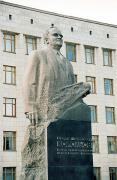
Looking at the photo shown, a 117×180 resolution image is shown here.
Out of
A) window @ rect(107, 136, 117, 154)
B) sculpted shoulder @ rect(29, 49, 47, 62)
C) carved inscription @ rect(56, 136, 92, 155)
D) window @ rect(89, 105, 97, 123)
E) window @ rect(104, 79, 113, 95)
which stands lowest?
carved inscription @ rect(56, 136, 92, 155)

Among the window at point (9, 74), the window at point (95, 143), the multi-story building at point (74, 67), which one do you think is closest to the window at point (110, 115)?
the multi-story building at point (74, 67)

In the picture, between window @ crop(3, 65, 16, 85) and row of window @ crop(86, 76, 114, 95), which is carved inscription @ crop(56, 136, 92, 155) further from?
row of window @ crop(86, 76, 114, 95)

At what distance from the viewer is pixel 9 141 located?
3666cm

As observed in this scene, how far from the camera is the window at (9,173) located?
35688mm

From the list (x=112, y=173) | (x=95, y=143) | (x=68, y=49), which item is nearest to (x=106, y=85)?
(x=68, y=49)

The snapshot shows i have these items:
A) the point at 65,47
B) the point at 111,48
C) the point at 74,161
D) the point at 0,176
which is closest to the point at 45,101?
the point at 74,161

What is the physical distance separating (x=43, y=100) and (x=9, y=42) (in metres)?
26.5

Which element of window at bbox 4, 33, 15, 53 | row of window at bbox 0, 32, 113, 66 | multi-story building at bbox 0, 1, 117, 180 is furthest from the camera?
row of window at bbox 0, 32, 113, 66

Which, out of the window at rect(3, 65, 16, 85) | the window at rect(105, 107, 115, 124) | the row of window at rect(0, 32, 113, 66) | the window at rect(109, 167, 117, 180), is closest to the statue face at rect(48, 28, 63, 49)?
the window at rect(3, 65, 16, 85)

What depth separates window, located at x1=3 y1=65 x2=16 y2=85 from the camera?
37.8 m

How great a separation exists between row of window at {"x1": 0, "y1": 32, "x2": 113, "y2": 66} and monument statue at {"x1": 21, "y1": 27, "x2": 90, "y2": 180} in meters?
25.7

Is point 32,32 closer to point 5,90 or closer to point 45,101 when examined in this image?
point 5,90

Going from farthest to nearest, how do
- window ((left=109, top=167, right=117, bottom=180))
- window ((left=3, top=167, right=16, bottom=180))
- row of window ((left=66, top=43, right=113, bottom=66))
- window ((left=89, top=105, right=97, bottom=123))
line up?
1. row of window ((left=66, top=43, right=113, bottom=66))
2. window ((left=89, top=105, right=97, bottom=123))
3. window ((left=109, top=167, right=117, bottom=180))
4. window ((left=3, top=167, right=16, bottom=180))

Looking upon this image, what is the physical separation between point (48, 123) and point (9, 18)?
2703 centimetres
